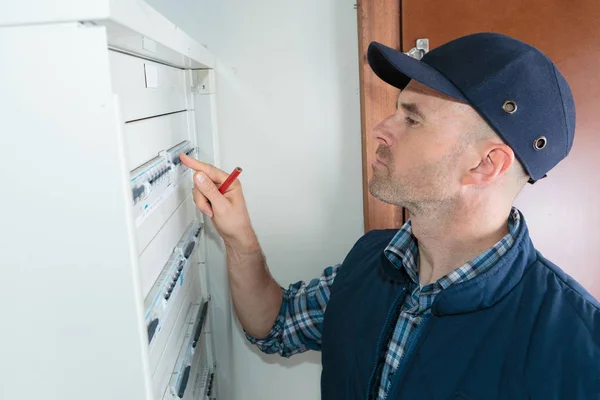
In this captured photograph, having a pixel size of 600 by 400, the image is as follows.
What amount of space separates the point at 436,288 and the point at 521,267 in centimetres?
16

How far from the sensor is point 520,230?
952mm

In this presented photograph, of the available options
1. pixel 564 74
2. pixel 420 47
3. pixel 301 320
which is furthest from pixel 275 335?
pixel 564 74

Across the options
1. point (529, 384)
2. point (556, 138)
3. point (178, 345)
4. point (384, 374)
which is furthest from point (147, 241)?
point (556, 138)

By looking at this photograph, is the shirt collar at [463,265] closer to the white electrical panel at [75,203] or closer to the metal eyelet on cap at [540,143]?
the metal eyelet on cap at [540,143]

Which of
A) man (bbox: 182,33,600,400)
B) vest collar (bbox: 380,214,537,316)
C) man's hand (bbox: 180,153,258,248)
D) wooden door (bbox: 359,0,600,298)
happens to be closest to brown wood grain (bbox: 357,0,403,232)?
wooden door (bbox: 359,0,600,298)

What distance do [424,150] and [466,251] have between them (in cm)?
24

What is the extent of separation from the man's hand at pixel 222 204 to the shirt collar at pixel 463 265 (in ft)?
1.14

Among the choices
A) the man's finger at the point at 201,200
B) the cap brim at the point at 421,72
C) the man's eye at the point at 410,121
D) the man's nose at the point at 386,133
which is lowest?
the man's finger at the point at 201,200

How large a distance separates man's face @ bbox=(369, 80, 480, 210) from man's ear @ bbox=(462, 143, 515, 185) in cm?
2

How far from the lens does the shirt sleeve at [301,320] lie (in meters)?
1.29

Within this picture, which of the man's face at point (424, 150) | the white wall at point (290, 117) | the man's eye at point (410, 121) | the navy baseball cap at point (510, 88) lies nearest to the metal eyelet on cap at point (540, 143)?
the navy baseball cap at point (510, 88)

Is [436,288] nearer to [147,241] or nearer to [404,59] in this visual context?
[404,59]

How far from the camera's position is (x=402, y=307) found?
1026mm

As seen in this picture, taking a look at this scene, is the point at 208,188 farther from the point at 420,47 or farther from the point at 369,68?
the point at 420,47
